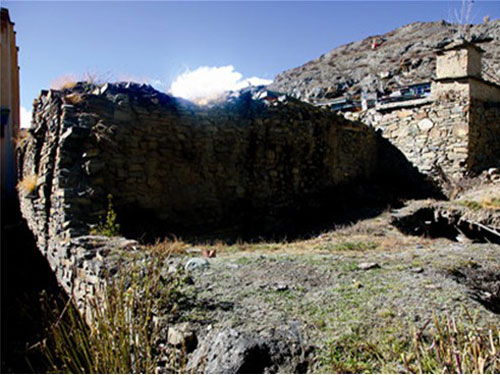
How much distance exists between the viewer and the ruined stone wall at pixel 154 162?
5750 mm

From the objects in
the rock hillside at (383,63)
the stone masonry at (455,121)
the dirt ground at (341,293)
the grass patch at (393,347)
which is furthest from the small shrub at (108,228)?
the rock hillside at (383,63)

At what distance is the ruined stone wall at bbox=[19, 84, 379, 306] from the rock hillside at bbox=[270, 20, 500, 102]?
498 inches

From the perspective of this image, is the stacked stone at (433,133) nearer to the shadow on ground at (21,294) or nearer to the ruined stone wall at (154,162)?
the ruined stone wall at (154,162)

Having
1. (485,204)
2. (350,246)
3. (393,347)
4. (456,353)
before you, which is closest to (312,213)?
(350,246)

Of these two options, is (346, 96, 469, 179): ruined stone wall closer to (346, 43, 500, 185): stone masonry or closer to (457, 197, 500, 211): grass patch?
(346, 43, 500, 185): stone masonry

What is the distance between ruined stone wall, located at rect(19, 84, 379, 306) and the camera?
5750 mm

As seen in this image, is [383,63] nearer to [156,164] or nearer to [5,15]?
[5,15]

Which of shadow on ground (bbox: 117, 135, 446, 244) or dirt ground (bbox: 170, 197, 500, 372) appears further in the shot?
shadow on ground (bbox: 117, 135, 446, 244)

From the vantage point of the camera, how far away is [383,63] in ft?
86.4

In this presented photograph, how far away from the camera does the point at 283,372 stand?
2166 millimetres

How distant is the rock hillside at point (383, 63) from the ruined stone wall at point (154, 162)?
1264 centimetres

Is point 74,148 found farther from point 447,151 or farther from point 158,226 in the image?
point 447,151

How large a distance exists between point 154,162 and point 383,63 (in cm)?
2463

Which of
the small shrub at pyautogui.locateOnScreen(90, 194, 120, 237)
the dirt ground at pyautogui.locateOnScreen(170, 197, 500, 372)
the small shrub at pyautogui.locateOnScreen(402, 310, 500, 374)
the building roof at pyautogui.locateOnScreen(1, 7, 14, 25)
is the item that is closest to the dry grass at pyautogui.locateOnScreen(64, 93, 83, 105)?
the small shrub at pyautogui.locateOnScreen(90, 194, 120, 237)
